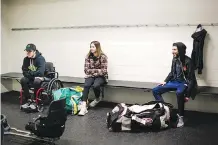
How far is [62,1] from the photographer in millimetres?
5449

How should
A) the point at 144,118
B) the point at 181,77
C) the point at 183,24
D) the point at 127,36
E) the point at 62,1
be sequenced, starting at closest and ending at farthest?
the point at 144,118
the point at 181,77
the point at 183,24
the point at 127,36
the point at 62,1

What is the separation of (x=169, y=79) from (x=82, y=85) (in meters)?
1.67

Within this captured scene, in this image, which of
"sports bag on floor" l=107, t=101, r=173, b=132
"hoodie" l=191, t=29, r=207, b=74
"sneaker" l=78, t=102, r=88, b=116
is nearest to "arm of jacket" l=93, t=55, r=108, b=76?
"sneaker" l=78, t=102, r=88, b=116

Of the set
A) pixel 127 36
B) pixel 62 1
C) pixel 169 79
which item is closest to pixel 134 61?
pixel 127 36

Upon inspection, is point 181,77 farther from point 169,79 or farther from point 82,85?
point 82,85

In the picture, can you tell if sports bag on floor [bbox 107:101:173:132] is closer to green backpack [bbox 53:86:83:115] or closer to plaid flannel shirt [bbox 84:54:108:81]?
green backpack [bbox 53:86:83:115]

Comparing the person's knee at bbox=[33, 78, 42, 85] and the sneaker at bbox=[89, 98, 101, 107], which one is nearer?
the person's knee at bbox=[33, 78, 42, 85]

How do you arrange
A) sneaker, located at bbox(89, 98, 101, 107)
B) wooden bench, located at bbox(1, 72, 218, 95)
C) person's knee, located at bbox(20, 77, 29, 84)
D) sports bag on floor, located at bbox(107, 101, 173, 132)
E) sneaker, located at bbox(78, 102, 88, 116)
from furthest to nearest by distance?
1. sneaker, located at bbox(89, 98, 101, 107)
2. person's knee, located at bbox(20, 77, 29, 84)
3. sneaker, located at bbox(78, 102, 88, 116)
4. wooden bench, located at bbox(1, 72, 218, 95)
5. sports bag on floor, located at bbox(107, 101, 173, 132)

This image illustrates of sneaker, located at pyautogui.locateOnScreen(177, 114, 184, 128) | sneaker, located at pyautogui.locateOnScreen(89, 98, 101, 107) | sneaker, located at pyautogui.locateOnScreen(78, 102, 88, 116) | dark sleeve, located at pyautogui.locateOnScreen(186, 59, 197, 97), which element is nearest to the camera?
sneaker, located at pyautogui.locateOnScreen(177, 114, 184, 128)

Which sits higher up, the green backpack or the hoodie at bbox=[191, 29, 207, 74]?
the hoodie at bbox=[191, 29, 207, 74]

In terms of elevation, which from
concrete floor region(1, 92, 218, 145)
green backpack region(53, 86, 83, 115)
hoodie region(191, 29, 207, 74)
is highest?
hoodie region(191, 29, 207, 74)

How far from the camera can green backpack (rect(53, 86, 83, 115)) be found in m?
4.48

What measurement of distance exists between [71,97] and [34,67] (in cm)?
93

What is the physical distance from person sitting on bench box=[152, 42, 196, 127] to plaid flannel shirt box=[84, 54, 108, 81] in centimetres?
100
